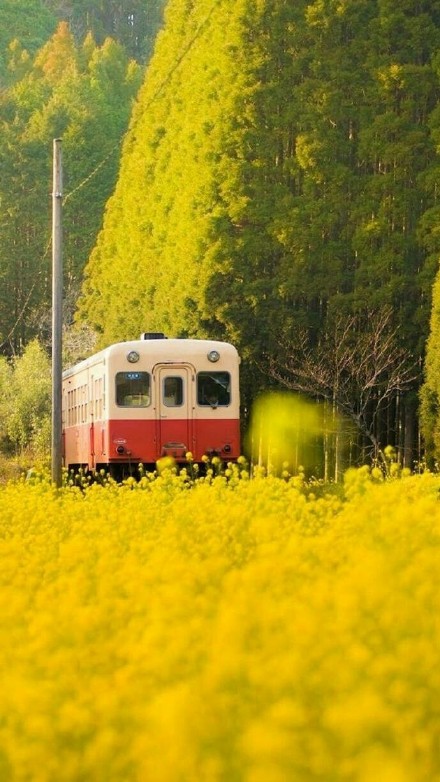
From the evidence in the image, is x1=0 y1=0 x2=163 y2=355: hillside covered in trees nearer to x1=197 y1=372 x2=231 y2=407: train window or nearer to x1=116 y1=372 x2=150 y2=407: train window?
x1=116 y1=372 x2=150 y2=407: train window

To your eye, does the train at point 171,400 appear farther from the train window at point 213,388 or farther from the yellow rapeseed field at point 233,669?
the yellow rapeseed field at point 233,669

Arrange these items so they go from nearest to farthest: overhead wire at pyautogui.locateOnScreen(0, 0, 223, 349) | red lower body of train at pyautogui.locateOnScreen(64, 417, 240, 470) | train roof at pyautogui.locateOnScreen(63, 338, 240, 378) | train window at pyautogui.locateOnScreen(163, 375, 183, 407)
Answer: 1. red lower body of train at pyautogui.locateOnScreen(64, 417, 240, 470)
2. train roof at pyautogui.locateOnScreen(63, 338, 240, 378)
3. train window at pyautogui.locateOnScreen(163, 375, 183, 407)
4. overhead wire at pyautogui.locateOnScreen(0, 0, 223, 349)

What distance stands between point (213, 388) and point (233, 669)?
1987cm

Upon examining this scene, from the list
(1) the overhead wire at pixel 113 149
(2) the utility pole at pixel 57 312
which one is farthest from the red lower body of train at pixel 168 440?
(1) the overhead wire at pixel 113 149

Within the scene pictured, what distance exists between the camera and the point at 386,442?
93.4 ft

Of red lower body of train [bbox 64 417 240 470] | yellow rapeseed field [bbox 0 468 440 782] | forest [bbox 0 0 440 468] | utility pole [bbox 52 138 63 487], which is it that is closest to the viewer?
yellow rapeseed field [bbox 0 468 440 782]

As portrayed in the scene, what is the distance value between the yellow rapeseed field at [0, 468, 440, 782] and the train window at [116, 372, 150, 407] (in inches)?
636

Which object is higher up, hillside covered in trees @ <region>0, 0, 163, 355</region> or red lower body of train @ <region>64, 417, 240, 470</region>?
hillside covered in trees @ <region>0, 0, 163, 355</region>

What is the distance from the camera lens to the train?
78.6ft

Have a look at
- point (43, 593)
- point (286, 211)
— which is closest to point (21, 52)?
point (286, 211)

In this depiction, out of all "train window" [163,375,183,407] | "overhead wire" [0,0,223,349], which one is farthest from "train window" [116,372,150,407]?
"overhead wire" [0,0,223,349]

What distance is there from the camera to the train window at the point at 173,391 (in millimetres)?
24141

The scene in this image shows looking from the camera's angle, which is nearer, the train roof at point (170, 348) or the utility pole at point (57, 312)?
the utility pole at point (57, 312)

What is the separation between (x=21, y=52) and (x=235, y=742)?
83402 mm
